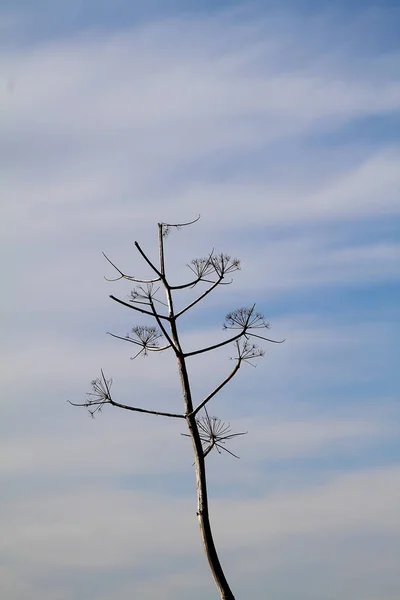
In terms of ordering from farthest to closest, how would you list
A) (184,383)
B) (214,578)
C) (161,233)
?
(161,233), (184,383), (214,578)

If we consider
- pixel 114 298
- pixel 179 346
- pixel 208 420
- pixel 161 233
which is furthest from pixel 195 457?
pixel 161 233

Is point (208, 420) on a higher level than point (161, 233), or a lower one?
lower

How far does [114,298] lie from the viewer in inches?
496

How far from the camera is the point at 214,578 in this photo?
1156 centimetres

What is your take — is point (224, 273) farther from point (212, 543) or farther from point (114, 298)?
point (212, 543)

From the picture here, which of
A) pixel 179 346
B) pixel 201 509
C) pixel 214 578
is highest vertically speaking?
pixel 179 346

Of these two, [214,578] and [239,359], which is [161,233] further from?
[214,578]

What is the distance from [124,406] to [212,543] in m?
2.17

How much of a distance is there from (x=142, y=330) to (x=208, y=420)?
1558mm

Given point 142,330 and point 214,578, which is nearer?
point 214,578

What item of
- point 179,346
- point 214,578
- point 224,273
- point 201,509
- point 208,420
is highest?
point 224,273

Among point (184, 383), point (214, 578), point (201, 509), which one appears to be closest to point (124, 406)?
point (184, 383)

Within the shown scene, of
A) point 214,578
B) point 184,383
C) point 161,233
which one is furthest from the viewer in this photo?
point 161,233

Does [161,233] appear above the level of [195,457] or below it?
above
